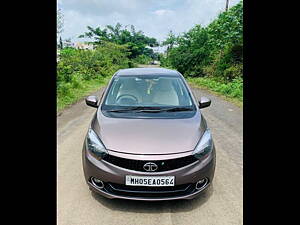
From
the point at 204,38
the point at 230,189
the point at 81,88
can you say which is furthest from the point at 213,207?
the point at 204,38

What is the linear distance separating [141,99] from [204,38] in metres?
20.4

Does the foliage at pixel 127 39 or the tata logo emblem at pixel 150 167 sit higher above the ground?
the foliage at pixel 127 39

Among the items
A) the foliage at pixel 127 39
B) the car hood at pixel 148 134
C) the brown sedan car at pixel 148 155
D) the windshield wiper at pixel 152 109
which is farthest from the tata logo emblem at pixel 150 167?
the foliage at pixel 127 39

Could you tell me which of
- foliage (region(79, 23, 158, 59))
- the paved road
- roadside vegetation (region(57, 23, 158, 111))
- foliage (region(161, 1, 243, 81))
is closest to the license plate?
the paved road

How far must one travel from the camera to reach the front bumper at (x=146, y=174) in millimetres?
2871

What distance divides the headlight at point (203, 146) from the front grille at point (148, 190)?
351 millimetres

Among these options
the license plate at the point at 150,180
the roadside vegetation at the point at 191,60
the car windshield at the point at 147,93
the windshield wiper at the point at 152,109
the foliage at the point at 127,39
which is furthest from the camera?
the foliage at the point at 127,39

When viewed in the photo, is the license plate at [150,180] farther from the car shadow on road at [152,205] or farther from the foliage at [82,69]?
the foliage at [82,69]

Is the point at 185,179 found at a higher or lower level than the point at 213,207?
higher

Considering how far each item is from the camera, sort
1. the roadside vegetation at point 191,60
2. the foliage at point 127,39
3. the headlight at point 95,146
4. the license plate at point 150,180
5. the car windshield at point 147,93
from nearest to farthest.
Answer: the license plate at point 150,180
the headlight at point 95,146
the car windshield at point 147,93
the roadside vegetation at point 191,60
the foliage at point 127,39

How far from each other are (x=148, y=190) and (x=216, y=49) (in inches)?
644

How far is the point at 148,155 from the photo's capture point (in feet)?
9.37
